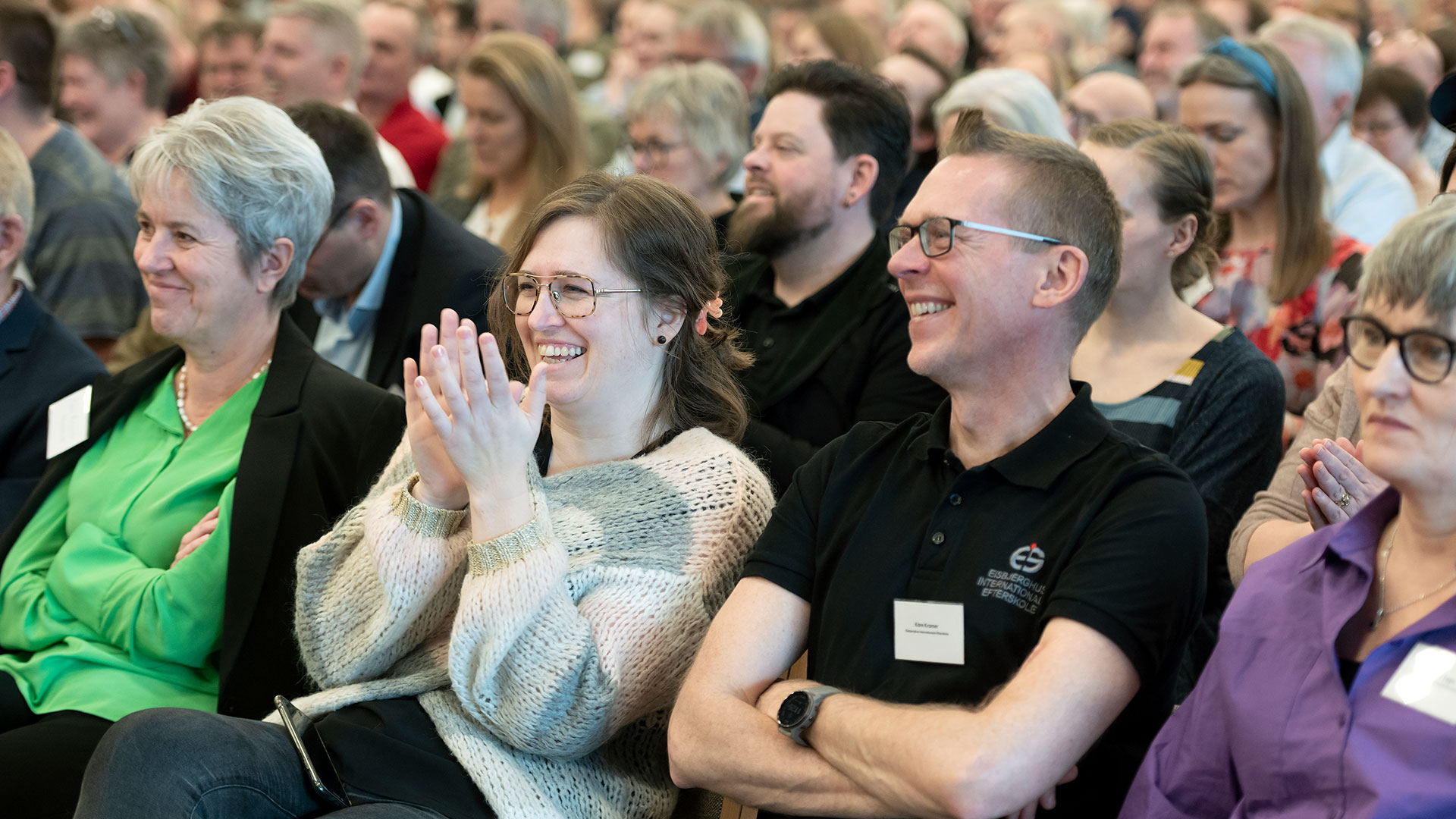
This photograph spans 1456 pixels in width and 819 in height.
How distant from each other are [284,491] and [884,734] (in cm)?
133

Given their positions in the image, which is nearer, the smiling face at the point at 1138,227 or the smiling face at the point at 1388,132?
the smiling face at the point at 1138,227

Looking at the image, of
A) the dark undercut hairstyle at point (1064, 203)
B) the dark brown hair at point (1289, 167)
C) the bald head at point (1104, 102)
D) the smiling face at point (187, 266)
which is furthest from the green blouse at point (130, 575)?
the bald head at point (1104, 102)

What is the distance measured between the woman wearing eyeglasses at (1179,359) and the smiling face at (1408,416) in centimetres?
94

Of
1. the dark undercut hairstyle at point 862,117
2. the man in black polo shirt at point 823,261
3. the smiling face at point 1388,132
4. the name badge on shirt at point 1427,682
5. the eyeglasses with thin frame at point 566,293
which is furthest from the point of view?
the smiling face at point 1388,132

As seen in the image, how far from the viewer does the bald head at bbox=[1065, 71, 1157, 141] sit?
432 centimetres

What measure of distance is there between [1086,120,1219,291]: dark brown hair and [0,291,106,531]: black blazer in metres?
2.24

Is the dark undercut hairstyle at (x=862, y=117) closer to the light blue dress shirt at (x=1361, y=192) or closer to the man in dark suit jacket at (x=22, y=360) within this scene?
the light blue dress shirt at (x=1361, y=192)

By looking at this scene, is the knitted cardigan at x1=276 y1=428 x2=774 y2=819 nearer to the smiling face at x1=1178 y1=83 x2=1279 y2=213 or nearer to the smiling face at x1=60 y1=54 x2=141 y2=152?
the smiling face at x1=1178 y1=83 x2=1279 y2=213

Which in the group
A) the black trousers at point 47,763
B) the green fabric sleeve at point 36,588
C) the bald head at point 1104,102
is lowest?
the black trousers at point 47,763

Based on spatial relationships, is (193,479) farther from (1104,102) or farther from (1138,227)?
(1104,102)

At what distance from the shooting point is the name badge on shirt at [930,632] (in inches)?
69.2

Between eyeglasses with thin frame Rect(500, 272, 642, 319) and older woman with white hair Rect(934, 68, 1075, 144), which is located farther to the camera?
older woman with white hair Rect(934, 68, 1075, 144)

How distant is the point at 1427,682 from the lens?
1.35 metres

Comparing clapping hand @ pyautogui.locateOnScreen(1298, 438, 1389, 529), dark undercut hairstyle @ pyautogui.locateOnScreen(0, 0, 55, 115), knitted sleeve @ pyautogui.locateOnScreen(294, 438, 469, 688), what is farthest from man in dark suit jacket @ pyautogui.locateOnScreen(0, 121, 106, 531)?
clapping hand @ pyautogui.locateOnScreen(1298, 438, 1389, 529)
